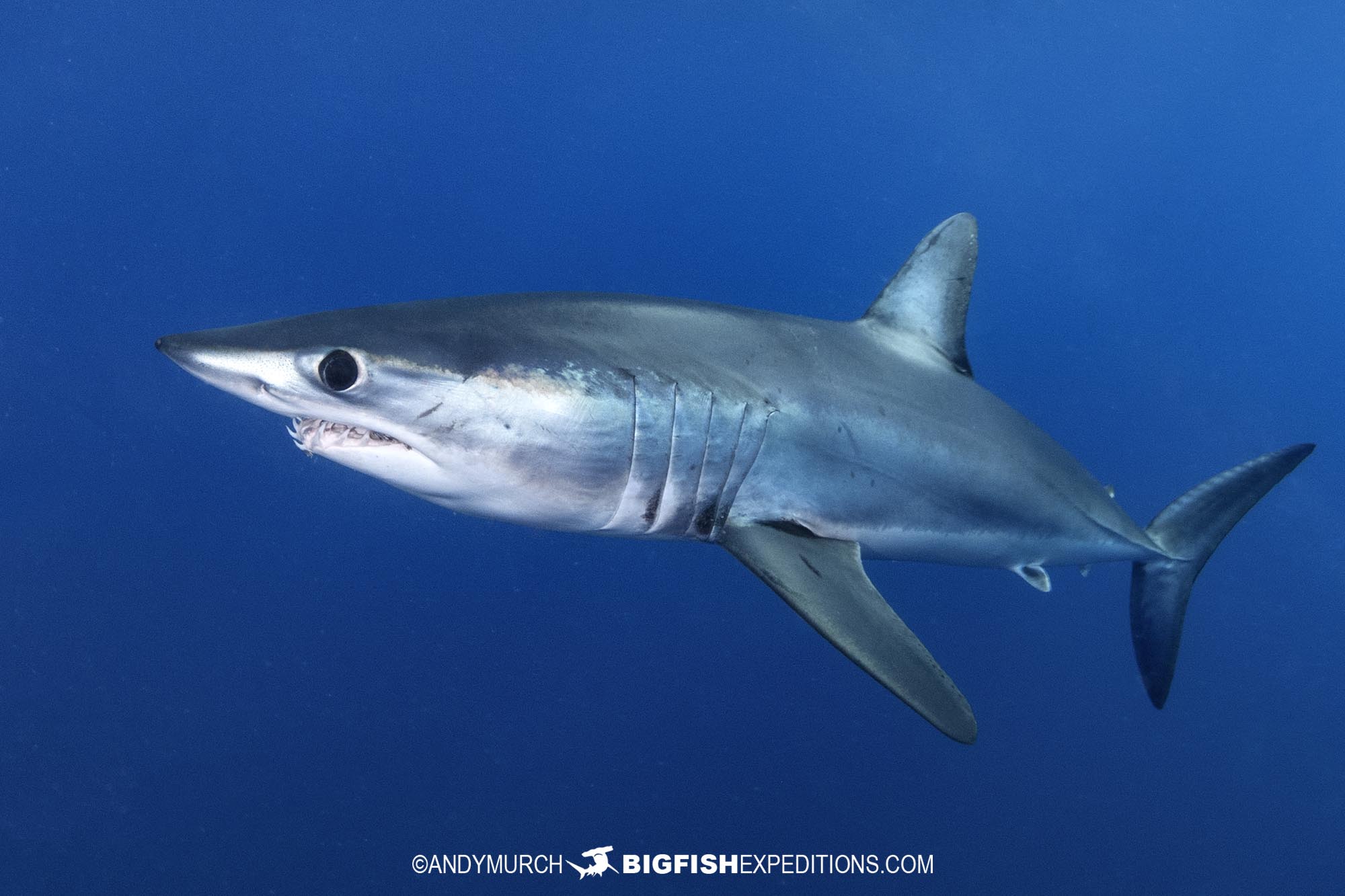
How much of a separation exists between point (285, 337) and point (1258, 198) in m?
19.4

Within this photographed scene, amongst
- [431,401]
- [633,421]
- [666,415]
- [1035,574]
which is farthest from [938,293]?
[431,401]

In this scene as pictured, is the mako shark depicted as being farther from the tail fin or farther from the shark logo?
the shark logo

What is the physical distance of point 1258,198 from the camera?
624 inches

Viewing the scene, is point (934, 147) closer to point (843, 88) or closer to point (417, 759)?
point (843, 88)

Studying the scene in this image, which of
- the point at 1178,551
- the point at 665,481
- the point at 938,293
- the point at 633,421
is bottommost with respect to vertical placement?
the point at 665,481

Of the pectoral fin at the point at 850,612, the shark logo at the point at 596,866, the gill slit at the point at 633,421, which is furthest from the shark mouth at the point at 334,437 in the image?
the shark logo at the point at 596,866

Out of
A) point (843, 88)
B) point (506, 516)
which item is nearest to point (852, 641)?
point (506, 516)

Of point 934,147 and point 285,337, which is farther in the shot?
point 934,147

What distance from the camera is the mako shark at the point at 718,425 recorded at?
2.07 metres

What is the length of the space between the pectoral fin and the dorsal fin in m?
1.21

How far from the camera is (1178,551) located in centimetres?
430

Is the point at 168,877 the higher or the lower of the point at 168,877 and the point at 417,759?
the lower

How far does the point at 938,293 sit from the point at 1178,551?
7.05 ft

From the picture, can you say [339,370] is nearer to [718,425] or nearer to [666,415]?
[666,415]
